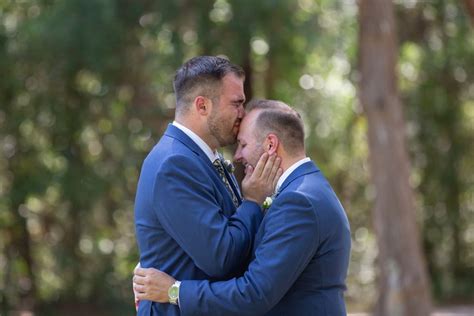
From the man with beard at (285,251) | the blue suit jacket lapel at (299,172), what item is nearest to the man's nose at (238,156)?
the man with beard at (285,251)

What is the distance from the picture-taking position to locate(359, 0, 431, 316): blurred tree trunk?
12062 mm

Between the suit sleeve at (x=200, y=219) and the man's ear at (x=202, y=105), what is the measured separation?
0.24m

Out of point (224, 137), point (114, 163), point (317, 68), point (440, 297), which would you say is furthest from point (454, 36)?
point (224, 137)

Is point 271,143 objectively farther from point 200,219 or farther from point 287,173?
point 200,219

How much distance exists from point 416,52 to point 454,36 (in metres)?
1.13

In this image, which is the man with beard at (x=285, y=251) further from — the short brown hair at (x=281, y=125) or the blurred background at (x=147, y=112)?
the blurred background at (x=147, y=112)

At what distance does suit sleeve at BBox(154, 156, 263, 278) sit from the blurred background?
8930mm

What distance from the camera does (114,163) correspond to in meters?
16.0

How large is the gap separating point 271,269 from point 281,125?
57 cm

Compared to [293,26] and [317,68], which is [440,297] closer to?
[317,68]

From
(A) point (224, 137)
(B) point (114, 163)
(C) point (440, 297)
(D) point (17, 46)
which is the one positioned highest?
(D) point (17, 46)

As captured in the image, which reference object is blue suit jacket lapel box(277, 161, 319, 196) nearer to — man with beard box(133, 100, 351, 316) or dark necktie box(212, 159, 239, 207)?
man with beard box(133, 100, 351, 316)

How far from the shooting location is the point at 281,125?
11.5ft

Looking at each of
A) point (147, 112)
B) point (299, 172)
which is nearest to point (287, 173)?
point (299, 172)
